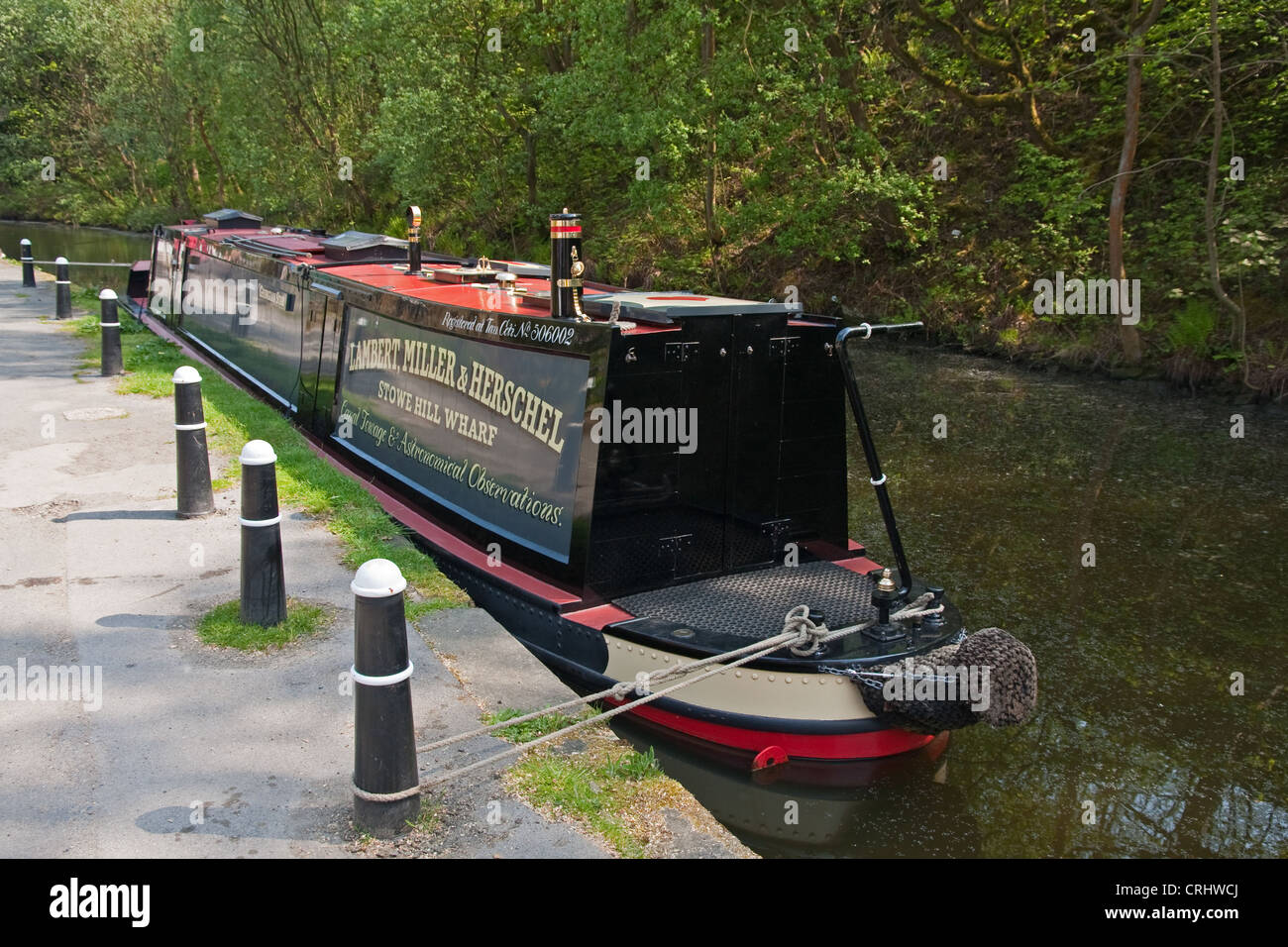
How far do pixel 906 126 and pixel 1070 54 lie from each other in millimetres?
3408

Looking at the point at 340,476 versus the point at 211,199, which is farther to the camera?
the point at 211,199

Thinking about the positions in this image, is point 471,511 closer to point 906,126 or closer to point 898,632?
point 898,632

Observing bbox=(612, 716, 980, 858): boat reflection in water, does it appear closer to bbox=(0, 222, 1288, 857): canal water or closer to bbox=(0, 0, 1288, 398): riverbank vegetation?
bbox=(0, 222, 1288, 857): canal water

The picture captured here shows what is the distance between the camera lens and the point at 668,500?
6.01m

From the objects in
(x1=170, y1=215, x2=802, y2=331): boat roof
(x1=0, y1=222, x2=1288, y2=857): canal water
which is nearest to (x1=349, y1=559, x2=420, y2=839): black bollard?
(x1=0, y1=222, x2=1288, y2=857): canal water

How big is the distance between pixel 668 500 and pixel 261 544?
2115mm

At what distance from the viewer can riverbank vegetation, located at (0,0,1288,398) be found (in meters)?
14.1

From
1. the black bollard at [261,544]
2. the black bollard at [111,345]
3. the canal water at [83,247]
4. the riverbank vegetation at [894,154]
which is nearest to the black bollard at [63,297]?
the black bollard at [111,345]

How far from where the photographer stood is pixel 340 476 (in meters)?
7.95

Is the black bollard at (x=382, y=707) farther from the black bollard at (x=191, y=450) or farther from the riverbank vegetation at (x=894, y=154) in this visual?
the riverbank vegetation at (x=894, y=154)

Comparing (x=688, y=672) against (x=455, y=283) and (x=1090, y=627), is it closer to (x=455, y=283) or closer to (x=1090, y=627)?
(x=1090, y=627)

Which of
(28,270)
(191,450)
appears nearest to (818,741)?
(191,450)

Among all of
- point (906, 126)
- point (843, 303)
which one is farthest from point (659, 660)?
point (906, 126)

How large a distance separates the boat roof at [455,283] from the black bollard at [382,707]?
2.67 meters
